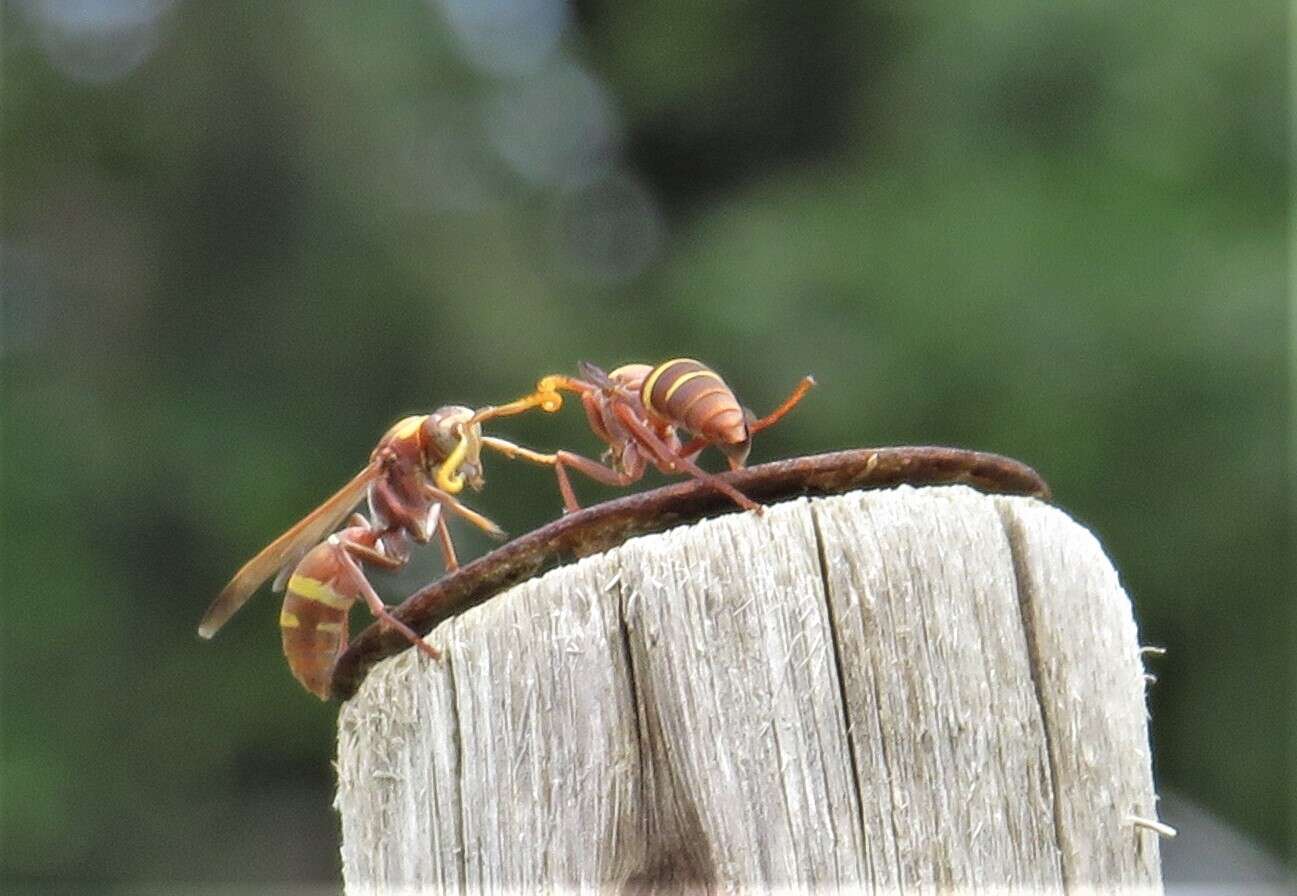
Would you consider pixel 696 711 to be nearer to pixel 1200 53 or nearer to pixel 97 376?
pixel 1200 53

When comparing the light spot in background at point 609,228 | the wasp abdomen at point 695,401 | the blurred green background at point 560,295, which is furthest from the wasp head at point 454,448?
the light spot in background at point 609,228

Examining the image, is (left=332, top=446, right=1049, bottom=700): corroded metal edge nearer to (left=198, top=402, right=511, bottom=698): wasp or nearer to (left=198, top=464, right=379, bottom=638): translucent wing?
(left=198, top=402, right=511, bottom=698): wasp

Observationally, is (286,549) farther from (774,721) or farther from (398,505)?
(774,721)

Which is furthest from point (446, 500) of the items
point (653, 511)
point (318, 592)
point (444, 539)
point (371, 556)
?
point (653, 511)

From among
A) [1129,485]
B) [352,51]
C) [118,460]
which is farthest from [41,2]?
[1129,485]

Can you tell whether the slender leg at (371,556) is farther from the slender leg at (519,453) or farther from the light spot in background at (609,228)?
the light spot in background at (609,228)
